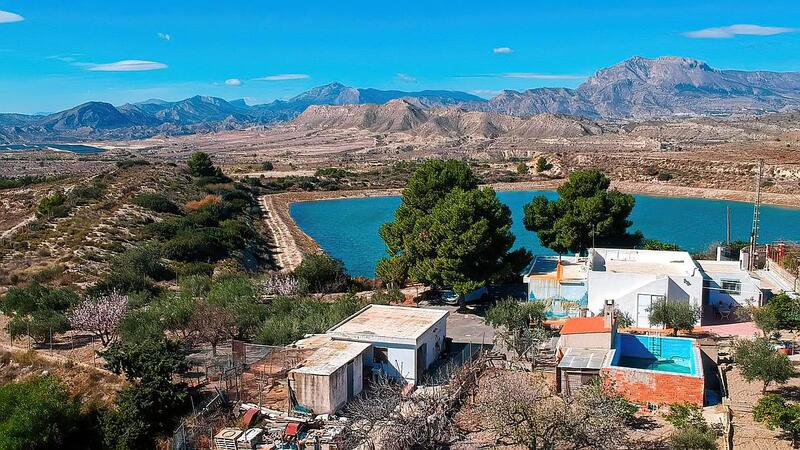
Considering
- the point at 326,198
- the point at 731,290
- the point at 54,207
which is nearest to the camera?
the point at 731,290

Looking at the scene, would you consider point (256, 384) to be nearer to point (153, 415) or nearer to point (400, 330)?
point (153, 415)

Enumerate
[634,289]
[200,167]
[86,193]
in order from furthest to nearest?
1. [200,167]
2. [86,193]
3. [634,289]

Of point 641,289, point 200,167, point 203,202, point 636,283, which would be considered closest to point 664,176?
point 200,167

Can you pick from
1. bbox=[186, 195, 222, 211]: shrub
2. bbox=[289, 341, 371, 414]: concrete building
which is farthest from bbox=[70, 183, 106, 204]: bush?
bbox=[289, 341, 371, 414]: concrete building

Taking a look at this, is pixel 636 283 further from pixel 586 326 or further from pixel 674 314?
pixel 586 326

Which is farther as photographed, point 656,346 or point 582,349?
point 656,346

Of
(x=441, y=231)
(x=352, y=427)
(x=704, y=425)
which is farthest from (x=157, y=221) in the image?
(x=704, y=425)
